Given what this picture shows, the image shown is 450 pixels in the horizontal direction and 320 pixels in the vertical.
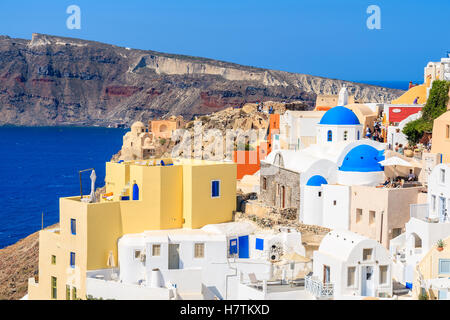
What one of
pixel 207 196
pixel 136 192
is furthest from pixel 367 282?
pixel 136 192

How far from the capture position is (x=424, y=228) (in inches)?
899

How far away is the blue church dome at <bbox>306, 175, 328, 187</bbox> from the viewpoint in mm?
27672

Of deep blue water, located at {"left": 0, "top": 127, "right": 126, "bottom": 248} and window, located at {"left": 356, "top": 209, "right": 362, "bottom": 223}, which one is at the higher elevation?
window, located at {"left": 356, "top": 209, "right": 362, "bottom": 223}

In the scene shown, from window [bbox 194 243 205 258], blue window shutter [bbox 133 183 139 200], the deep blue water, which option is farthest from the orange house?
the deep blue water

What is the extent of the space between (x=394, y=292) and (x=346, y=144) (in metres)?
10.3

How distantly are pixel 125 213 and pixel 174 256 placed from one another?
236 cm

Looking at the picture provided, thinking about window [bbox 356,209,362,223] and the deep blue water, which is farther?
the deep blue water

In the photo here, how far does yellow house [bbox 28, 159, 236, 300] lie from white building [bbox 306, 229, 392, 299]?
7.22 meters

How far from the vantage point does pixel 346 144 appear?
30.2m

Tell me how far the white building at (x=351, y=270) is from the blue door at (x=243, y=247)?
5536 mm

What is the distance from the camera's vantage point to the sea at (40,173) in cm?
6781

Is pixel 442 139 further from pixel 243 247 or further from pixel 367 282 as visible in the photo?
pixel 367 282

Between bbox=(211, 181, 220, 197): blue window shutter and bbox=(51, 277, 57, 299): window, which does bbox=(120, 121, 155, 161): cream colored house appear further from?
bbox=(51, 277, 57, 299): window
